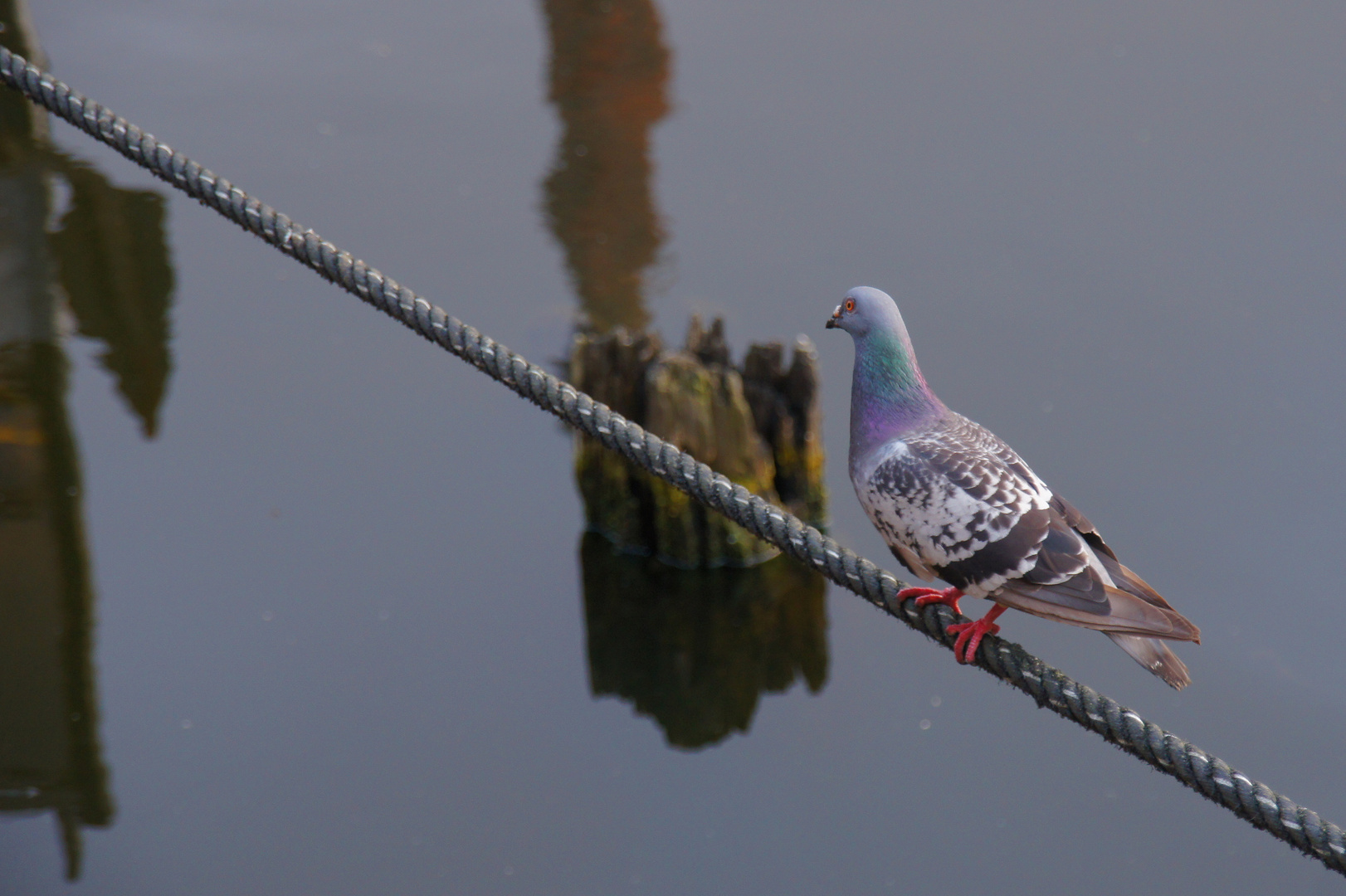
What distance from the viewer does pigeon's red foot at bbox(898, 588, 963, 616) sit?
253 cm

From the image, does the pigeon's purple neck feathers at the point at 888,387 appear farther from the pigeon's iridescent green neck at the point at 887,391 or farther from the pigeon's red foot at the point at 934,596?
the pigeon's red foot at the point at 934,596

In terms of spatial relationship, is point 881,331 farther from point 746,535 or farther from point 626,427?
point 746,535

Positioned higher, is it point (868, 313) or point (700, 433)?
point (700, 433)

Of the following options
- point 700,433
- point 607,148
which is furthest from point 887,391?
point 607,148

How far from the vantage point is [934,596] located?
8.46 ft

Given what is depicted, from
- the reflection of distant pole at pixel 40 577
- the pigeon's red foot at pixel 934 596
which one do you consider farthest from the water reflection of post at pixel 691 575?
the pigeon's red foot at pixel 934 596

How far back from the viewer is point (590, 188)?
743 cm

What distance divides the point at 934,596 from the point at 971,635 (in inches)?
10.7

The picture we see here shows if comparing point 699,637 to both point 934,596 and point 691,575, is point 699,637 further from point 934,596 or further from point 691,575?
point 934,596

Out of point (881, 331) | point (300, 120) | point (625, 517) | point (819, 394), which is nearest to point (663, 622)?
point (625, 517)

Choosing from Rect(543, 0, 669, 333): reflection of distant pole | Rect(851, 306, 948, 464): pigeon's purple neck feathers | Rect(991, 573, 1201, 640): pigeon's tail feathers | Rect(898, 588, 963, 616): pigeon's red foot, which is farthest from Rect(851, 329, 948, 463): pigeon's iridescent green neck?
Rect(543, 0, 669, 333): reflection of distant pole

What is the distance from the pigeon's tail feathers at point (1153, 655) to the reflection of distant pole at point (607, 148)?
14.2 ft

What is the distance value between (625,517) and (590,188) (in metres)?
2.73

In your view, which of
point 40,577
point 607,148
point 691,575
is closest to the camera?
point 40,577
